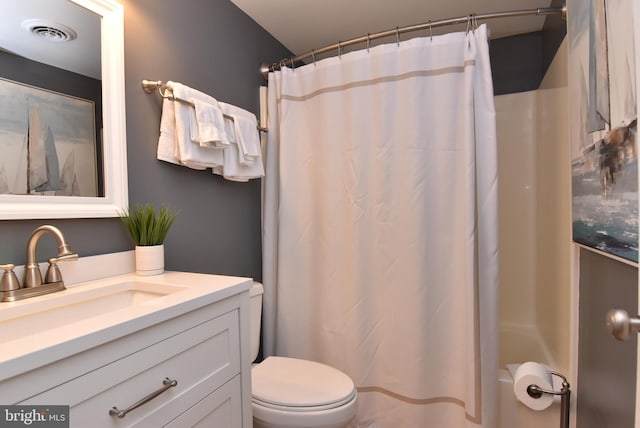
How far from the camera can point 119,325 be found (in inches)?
28.2

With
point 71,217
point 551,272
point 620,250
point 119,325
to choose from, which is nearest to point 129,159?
point 71,217

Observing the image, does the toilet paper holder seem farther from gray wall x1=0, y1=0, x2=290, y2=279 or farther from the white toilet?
gray wall x1=0, y1=0, x2=290, y2=279

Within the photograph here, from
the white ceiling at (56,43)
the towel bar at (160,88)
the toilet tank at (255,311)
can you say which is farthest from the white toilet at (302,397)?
the white ceiling at (56,43)

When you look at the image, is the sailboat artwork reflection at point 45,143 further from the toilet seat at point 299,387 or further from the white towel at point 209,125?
the toilet seat at point 299,387

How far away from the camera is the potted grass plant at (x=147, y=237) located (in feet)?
4.03

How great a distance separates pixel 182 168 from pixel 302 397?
1077 mm

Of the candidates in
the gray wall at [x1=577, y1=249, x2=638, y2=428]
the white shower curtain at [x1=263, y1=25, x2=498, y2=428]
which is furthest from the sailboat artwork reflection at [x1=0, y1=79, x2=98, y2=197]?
the gray wall at [x1=577, y1=249, x2=638, y2=428]

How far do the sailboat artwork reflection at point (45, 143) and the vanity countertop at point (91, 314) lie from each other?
33 centimetres

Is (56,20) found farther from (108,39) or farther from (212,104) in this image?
(212,104)

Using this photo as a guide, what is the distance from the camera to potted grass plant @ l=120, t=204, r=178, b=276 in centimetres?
123

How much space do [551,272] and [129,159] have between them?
2127 millimetres

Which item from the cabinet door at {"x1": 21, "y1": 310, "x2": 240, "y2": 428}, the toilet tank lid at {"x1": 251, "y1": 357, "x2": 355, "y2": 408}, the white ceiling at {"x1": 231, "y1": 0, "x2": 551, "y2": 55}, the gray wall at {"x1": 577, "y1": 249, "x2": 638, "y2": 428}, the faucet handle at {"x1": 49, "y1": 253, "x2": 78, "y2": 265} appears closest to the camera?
the cabinet door at {"x1": 21, "y1": 310, "x2": 240, "y2": 428}

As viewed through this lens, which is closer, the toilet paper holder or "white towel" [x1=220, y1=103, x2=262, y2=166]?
the toilet paper holder

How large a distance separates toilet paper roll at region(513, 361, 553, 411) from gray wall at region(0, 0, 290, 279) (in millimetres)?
1364
